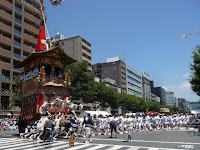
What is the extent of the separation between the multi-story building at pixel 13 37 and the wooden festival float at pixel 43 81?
997 inches

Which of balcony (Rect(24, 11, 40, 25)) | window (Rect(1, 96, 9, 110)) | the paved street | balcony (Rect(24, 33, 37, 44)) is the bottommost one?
the paved street

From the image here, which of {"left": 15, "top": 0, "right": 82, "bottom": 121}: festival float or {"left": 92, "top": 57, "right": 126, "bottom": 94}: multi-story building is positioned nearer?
{"left": 15, "top": 0, "right": 82, "bottom": 121}: festival float

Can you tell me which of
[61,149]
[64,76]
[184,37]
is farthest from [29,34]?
[184,37]

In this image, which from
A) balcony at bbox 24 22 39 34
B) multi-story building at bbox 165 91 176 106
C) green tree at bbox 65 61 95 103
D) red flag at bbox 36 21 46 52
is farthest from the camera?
multi-story building at bbox 165 91 176 106

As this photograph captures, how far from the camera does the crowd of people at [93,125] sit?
46.6 ft

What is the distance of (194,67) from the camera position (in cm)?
2638

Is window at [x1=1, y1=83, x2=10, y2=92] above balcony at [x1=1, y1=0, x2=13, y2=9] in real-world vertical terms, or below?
below

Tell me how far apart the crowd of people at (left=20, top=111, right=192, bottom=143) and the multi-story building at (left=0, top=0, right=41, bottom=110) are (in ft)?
93.9

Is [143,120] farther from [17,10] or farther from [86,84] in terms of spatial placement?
[17,10]

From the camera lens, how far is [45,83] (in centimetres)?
1875

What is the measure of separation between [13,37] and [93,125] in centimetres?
3640

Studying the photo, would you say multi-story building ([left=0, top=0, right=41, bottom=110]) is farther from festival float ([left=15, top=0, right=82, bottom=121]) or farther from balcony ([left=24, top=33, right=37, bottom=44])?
festival float ([left=15, top=0, right=82, bottom=121])

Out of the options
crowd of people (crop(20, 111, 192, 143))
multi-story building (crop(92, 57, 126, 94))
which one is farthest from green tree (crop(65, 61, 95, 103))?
multi-story building (crop(92, 57, 126, 94))

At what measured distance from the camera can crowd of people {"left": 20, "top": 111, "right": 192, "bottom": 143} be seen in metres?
14.2
